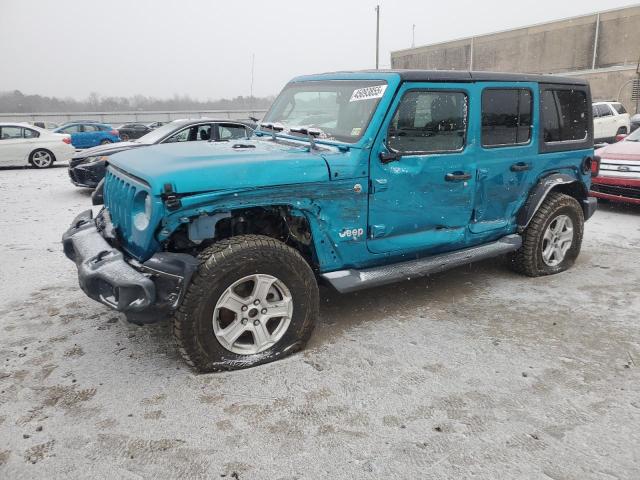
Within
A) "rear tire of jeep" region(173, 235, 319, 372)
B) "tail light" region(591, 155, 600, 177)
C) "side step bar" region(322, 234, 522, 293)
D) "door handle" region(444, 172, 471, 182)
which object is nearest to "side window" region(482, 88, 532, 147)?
"door handle" region(444, 172, 471, 182)

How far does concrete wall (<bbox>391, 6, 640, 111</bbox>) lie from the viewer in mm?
35312

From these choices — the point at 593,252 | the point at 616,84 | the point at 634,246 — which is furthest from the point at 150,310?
the point at 616,84

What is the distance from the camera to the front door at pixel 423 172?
141 inches

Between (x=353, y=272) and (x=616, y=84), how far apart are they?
3827cm

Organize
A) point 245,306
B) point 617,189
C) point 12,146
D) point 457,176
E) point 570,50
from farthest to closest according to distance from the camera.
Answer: point 570,50 < point 12,146 < point 617,189 < point 457,176 < point 245,306

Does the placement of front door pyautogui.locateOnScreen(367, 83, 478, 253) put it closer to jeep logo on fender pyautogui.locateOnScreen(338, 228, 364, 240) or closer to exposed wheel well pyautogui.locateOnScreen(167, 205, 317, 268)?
jeep logo on fender pyautogui.locateOnScreen(338, 228, 364, 240)

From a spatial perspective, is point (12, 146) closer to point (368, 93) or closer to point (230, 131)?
point (230, 131)

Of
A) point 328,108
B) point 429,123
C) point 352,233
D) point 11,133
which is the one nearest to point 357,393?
point 352,233

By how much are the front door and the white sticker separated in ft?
0.45

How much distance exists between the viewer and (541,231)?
475 centimetres

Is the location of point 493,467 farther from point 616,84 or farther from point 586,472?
point 616,84

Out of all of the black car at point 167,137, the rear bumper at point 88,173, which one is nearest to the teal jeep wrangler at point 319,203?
the black car at point 167,137

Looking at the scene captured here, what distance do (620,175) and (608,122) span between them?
450 inches

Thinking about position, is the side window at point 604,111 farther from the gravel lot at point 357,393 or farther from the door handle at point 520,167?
the door handle at point 520,167
